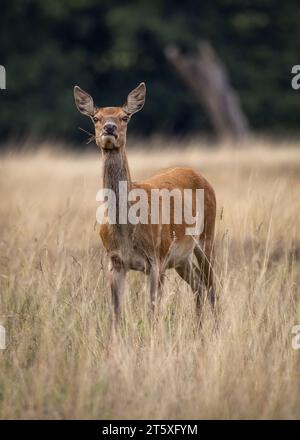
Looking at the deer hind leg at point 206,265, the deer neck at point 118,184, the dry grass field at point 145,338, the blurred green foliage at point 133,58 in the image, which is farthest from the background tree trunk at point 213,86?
the deer neck at point 118,184

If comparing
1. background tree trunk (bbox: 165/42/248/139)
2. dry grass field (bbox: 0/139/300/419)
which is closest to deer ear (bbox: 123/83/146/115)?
dry grass field (bbox: 0/139/300/419)

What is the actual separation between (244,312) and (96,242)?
2.93 m

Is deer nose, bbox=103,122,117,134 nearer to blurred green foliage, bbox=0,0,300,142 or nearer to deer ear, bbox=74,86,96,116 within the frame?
deer ear, bbox=74,86,96,116

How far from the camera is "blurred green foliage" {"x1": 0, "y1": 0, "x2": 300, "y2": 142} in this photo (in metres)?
30.2

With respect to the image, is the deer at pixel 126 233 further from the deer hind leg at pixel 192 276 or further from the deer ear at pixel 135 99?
the deer hind leg at pixel 192 276

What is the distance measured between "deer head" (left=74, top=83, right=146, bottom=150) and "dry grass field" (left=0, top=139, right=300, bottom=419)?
836 mm

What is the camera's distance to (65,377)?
5.82 m

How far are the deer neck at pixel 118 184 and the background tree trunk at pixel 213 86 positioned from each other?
14.0m

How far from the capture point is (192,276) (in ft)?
26.1

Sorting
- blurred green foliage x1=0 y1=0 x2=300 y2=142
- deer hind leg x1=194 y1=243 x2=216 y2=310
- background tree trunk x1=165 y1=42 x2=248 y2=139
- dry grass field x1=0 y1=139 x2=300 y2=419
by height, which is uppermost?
blurred green foliage x1=0 y1=0 x2=300 y2=142

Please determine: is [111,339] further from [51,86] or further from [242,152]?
[51,86]

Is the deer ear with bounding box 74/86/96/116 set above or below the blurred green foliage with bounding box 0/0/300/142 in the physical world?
below

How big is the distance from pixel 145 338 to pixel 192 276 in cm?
154
